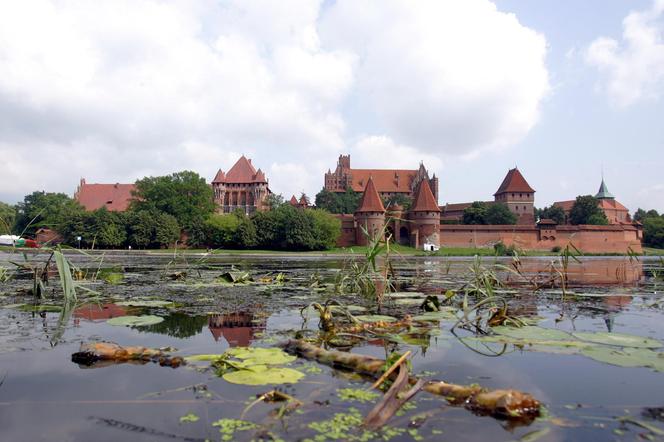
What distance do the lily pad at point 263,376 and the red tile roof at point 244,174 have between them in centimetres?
6916

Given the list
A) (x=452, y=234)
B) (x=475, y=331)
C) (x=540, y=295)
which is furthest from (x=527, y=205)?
(x=475, y=331)

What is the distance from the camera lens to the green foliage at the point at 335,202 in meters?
75.6

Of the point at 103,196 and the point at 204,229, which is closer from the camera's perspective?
the point at 204,229

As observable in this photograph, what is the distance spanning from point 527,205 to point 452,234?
62.3 feet

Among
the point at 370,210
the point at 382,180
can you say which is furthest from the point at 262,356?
the point at 382,180

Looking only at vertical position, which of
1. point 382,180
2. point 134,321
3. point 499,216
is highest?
point 382,180

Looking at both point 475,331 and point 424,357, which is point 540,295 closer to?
point 475,331

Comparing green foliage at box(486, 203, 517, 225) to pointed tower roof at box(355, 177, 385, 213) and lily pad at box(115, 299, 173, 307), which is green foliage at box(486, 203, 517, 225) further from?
lily pad at box(115, 299, 173, 307)

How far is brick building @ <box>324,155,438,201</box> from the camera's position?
82188 mm

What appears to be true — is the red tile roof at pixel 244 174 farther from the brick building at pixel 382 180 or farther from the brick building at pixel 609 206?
the brick building at pixel 609 206

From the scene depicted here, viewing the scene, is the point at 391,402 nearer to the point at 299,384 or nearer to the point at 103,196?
the point at 299,384

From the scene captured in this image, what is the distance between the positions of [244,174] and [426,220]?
33.0 metres

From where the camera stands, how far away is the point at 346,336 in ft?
14.6

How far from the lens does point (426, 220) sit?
51.4 metres
